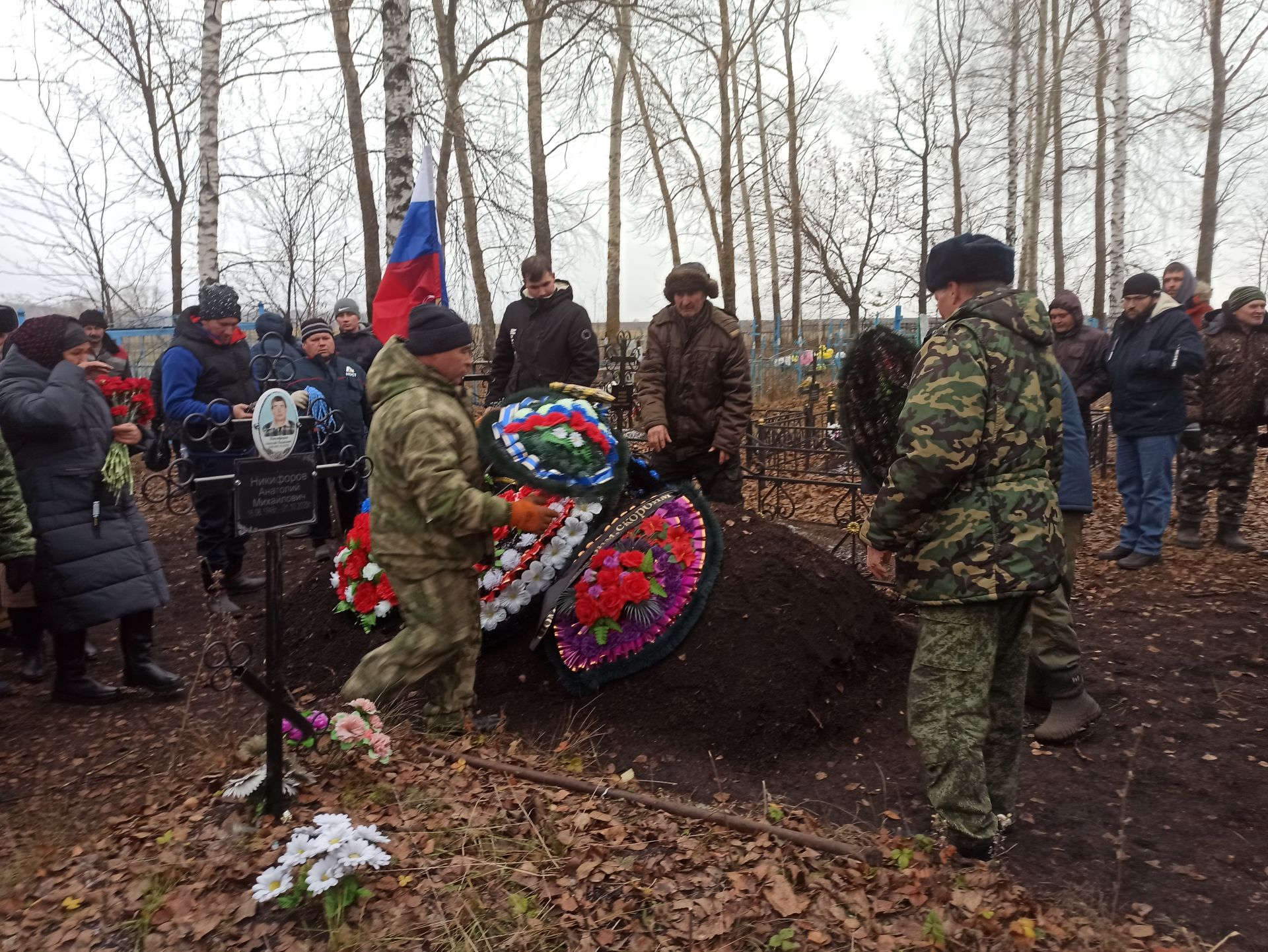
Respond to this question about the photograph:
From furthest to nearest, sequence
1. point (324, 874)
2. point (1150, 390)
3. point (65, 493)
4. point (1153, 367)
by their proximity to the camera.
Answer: point (1150, 390) → point (1153, 367) → point (65, 493) → point (324, 874)

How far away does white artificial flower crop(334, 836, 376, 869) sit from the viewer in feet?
8.09

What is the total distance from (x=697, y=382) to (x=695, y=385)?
0.06 ft

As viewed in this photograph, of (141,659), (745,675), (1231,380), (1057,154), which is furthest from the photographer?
(1057,154)

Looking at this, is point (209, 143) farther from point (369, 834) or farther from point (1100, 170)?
point (1100, 170)

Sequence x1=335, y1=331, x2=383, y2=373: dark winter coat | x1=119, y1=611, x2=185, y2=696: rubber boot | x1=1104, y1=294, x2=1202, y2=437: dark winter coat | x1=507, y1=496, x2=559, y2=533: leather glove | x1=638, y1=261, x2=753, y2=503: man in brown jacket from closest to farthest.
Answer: x1=507, y1=496, x2=559, y2=533: leather glove → x1=119, y1=611, x2=185, y2=696: rubber boot → x1=638, y1=261, x2=753, y2=503: man in brown jacket → x1=1104, y1=294, x2=1202, y2=437: dark winter coat → x1=335, y1=331, x2=383, y2=373: dark winter coat

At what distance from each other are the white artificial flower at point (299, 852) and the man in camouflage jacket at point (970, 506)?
1.87m

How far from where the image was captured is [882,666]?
4.73 m

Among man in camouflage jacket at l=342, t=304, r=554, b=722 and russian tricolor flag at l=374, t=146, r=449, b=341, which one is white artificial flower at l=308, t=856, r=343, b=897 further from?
russian tricolor flag at l=374, t=146, r=449, b=341

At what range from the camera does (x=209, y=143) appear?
35.1 ft

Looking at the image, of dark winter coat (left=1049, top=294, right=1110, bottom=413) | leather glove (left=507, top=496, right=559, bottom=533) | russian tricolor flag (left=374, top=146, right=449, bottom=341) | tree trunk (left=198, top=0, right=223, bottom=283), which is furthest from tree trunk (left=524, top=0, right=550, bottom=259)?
leather glove (left=507, top=496, right=559, bottom=533)

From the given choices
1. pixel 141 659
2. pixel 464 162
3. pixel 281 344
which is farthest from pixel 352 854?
pixel 464 162

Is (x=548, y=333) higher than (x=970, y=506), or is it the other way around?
(x=548, y=333)

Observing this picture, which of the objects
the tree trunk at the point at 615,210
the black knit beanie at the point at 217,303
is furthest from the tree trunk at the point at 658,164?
the black knit beanie at the point at 217,303

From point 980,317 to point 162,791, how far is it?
125 inches
